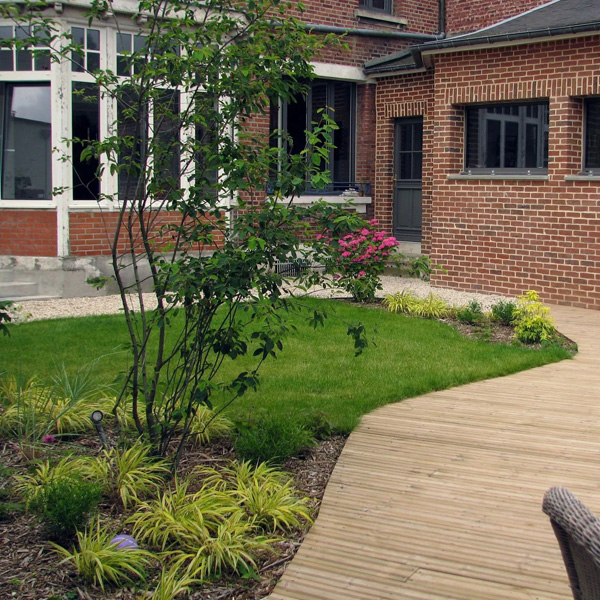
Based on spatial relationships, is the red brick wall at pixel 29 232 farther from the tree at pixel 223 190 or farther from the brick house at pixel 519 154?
the tree at pixel 223 190

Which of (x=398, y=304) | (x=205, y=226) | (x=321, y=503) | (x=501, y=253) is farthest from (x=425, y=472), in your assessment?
(x=501, y=253)

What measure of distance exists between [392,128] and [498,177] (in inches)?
143

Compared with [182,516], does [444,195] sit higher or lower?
higher

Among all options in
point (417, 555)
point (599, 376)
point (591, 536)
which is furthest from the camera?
point (599, 376)

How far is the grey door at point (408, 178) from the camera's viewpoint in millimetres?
16203

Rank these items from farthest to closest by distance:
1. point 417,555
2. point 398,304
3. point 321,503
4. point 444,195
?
1. point 444,195
2. point 398,304
3. point 321,503
4. point 417,555

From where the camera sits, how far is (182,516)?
4496mm

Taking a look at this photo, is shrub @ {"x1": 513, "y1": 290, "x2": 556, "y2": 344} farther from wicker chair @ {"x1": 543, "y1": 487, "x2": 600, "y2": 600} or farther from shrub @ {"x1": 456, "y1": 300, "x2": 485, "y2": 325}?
wicker chair @ {"x1": 543, "y1": 487, "x2": 600, "y2": 600}

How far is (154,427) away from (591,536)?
3335mm

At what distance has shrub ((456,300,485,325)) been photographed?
35.2 feet

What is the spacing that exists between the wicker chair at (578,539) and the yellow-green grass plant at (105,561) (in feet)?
7.22

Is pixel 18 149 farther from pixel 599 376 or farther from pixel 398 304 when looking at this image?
pixel 599 376

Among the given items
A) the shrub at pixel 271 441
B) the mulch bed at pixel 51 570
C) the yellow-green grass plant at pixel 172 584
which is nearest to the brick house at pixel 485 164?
the shrub at pixel 271 441

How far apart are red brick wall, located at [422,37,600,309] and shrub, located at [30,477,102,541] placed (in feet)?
30.2
